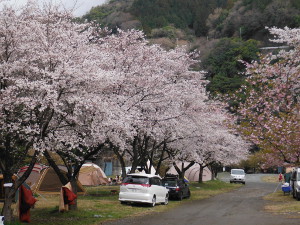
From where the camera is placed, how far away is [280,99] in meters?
20.3

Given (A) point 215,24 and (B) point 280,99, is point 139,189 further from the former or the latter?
(A) point 215,24

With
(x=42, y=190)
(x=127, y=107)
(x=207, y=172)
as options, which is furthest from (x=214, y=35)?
(x=127, y=107)

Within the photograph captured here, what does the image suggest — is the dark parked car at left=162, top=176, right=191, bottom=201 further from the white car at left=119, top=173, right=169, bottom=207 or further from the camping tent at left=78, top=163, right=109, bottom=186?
the camping tent at left=78, top=163, right=109, bottom=186

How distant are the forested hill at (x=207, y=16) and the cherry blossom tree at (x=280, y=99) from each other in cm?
5618

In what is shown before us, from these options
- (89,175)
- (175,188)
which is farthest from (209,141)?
(89,175)

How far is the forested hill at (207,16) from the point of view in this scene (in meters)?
84.4

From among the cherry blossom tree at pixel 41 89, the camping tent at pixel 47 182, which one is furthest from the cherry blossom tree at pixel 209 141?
the cherry blossom tree at pixel 41 89

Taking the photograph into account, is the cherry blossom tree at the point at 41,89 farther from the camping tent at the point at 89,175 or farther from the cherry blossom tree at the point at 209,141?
the camping tent at the point at 89,175

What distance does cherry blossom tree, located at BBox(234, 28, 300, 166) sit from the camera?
1908 cm

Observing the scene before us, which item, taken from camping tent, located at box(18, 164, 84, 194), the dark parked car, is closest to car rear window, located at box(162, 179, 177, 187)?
the dark parked car

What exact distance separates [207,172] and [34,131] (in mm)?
47133

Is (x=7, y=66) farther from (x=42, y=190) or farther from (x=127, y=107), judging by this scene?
(x=42, y=190)

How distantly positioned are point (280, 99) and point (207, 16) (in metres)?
99.9

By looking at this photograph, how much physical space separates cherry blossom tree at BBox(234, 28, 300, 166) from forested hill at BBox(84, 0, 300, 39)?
56183mm
